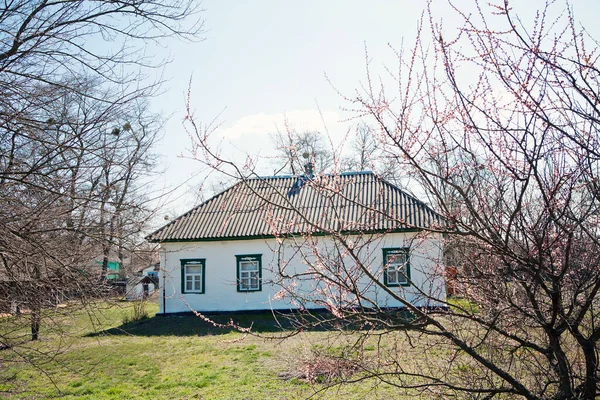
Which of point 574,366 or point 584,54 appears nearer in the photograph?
point 584,54

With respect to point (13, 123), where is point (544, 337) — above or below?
below

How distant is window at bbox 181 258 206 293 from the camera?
63.3 feet

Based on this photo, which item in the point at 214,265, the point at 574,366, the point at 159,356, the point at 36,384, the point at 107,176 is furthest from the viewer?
the point at 214,265

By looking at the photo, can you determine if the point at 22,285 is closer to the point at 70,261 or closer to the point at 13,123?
the point at 70,261

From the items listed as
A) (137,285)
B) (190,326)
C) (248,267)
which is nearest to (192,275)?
(248,267)

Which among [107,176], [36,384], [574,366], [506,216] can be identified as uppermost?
[107,176]

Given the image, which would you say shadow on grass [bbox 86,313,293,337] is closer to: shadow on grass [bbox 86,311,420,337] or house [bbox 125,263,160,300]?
shadow on grass [bbox 86,311,420,337]

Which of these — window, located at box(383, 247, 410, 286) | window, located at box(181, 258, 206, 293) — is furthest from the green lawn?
window, located at box(181, 258, 206, 293)

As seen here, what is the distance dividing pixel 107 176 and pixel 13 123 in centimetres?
141

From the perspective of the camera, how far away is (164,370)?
10117 mm

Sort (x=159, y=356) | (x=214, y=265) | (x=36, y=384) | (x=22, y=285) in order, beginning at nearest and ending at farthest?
1. (x=22, y=285)
2. (x=36, y=384)
3. (x=159, y=356)
4. (x=214, y=265)

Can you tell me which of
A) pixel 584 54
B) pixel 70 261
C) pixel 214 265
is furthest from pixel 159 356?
pixel 584 54

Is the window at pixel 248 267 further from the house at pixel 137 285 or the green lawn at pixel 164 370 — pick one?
the green lawn at pixel 164 370

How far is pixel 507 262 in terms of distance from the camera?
3043mm
